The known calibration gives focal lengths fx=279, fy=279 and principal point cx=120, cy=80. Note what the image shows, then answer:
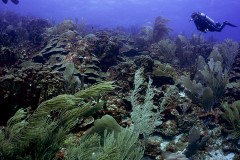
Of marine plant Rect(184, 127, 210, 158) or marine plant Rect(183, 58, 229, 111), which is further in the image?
marine plant Rect(183, 58, 229, 111)

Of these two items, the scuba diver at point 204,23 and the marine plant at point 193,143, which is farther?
the scuba diver at point 204,23

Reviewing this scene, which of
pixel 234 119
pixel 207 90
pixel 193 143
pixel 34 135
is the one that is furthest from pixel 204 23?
pixel 34 135

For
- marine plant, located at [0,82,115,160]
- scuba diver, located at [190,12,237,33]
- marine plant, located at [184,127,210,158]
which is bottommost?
marine plant, located at [184,127,210,158]

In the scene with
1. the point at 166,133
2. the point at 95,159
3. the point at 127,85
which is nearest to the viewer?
the point at 95,159

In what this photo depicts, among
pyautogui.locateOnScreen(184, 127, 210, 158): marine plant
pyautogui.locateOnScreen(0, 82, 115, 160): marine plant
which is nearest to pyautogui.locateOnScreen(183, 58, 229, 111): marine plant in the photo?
pyautogui.locateOnScreen(184, 127, 210, 158): marine plant

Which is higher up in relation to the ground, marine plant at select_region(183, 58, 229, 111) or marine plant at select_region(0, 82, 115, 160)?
marine plant at select_region(0, 82, 115, 160)

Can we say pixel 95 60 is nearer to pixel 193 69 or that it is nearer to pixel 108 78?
pixel 108 78

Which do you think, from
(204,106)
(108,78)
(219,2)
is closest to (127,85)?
(108,78)

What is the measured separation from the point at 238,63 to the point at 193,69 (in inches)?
84.2

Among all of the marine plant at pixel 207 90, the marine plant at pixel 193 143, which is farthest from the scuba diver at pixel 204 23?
the marine plant at pixel 193 143

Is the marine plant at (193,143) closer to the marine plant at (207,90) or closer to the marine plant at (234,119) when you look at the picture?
the marine plant at (234,119)

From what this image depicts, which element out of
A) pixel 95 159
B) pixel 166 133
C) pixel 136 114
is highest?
pixel 95 159

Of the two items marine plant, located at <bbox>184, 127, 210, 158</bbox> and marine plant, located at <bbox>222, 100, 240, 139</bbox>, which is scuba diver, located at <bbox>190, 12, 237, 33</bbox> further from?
marine plant, located at <bbox>184, 127, 210, 158</bbox>

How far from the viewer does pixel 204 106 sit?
7.36 m
